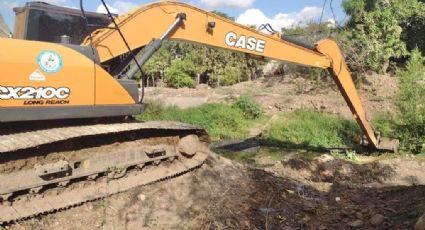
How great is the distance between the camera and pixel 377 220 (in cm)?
527

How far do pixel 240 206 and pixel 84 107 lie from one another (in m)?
2.04

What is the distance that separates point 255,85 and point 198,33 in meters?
13.6

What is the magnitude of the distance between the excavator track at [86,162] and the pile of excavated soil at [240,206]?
4.9 inches

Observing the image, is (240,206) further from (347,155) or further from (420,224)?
(347,155)

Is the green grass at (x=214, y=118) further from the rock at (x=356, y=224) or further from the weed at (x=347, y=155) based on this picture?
the rock at (x=356, y=224)

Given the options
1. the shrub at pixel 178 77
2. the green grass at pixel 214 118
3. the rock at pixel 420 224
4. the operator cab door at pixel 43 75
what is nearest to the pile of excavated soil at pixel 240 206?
the rock at pixel 420 224

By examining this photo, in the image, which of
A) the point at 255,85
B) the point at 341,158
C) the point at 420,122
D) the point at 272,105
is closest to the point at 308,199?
the point at 341,158

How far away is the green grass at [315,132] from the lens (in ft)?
41.1

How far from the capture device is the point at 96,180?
20.2 feet

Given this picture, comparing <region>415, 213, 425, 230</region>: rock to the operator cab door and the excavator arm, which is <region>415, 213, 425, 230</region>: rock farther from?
the excavator arm

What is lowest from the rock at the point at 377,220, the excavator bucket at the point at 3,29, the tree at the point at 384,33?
the rock at the point at 377,220

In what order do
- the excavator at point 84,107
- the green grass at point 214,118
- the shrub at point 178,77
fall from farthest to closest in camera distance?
the shrub at point 178,77, the green grass at point 214,118, the excavator at point 84,107

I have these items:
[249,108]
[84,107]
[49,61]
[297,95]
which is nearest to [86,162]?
[84,107]

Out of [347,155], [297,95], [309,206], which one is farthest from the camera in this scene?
[297,95]
